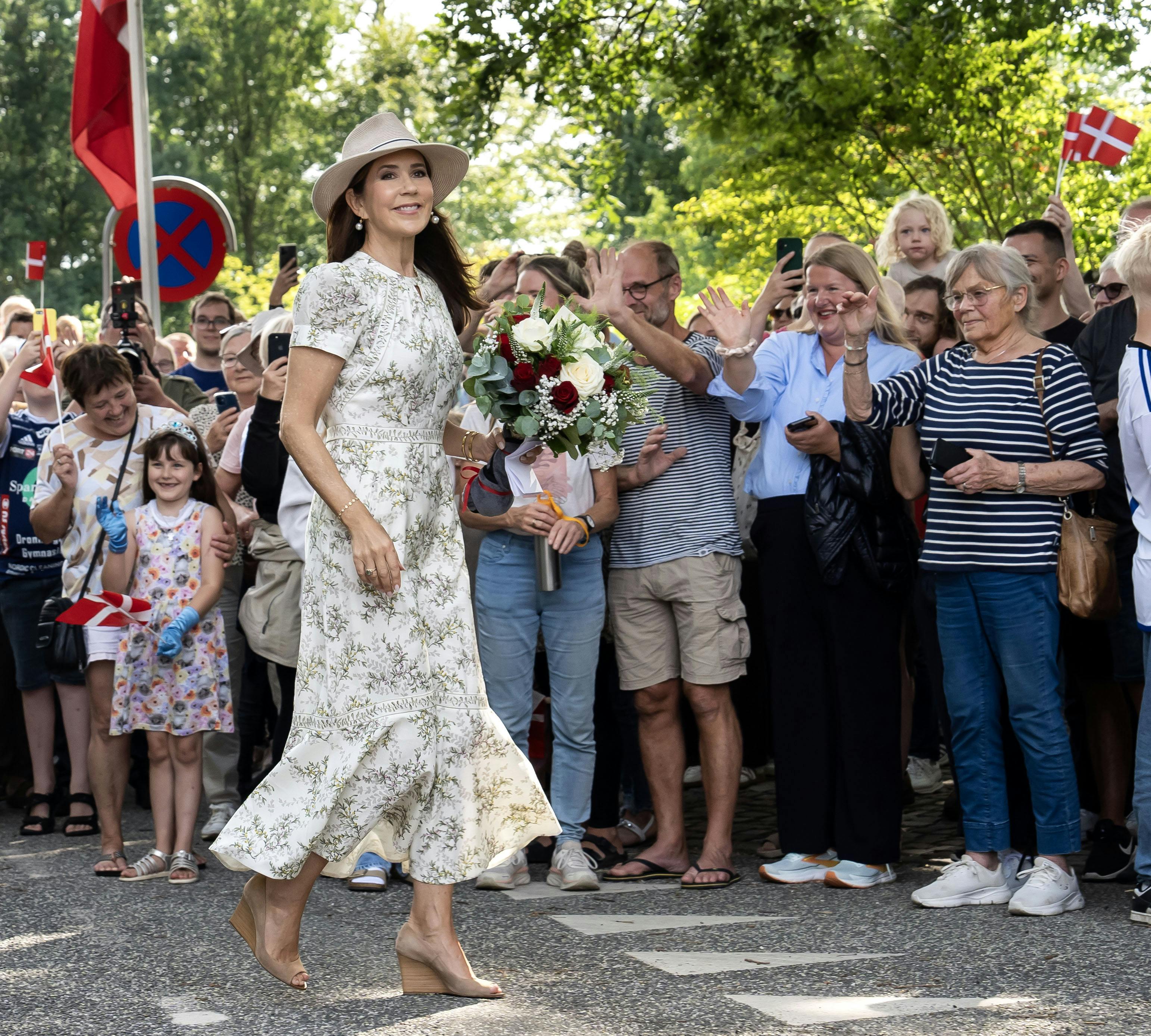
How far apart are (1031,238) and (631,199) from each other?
1874 inches

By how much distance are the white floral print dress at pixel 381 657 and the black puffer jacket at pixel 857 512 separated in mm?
2026

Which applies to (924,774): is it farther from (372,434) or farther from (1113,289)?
(372,434)

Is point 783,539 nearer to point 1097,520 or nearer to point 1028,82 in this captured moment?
point 1097,520

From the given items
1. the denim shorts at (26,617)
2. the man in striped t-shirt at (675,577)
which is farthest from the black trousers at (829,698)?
the denim shorts at (26,617)

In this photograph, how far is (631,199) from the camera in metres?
54.2

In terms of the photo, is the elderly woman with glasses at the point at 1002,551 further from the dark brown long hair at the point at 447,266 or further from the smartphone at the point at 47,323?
the smartphone at the point at 47,323

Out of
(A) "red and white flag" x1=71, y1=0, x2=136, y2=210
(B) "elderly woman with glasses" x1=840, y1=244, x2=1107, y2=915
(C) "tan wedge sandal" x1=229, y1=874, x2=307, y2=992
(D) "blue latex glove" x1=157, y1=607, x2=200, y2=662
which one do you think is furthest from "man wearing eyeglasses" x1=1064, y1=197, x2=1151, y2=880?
(A) "red and white flag" x1=71, y1=0, x2=136, y2=210

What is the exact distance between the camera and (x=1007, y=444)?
234 inches

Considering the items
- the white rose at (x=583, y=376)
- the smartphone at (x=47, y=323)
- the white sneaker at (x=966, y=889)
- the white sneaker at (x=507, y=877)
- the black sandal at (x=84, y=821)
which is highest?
the smartphone at (x=47, y=323)

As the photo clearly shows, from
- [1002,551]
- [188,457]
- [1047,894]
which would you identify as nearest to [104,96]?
[188,457]

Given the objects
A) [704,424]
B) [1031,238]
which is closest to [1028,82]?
[1031,238]

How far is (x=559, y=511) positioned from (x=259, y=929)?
2.29m

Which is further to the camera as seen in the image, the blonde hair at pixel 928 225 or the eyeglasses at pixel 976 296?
the blonde hair at pixel 928 225

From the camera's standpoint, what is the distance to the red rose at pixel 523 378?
5.21 meters
